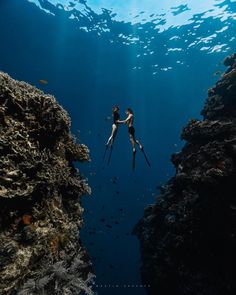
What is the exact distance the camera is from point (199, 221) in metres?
9.85

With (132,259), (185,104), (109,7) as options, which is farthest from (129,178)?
(109,7)

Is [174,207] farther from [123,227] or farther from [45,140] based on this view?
[123,227]

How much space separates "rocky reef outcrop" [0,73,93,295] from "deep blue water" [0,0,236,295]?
25.8 ft

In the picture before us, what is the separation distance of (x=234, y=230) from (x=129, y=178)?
6824cm

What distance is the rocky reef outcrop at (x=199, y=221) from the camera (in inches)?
359

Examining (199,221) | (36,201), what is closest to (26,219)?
(36,201)

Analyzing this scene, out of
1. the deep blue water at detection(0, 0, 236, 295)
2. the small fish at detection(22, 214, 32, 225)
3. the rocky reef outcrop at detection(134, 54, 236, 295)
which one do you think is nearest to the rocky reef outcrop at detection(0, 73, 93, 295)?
the small fish at detection(22, 214, 32, 225)

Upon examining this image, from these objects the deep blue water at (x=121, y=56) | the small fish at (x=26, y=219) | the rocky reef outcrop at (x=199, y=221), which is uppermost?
the deep blue water at (x=121, y=56)

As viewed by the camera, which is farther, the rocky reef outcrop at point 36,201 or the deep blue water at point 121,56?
the deep blue water at point 121,56

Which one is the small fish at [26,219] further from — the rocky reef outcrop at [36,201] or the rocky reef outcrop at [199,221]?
the rocky reef outcrop at [199,221]

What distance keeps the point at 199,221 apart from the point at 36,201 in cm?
612

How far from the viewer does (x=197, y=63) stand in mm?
36719

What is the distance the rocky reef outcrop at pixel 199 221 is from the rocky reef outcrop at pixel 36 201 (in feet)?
14.8

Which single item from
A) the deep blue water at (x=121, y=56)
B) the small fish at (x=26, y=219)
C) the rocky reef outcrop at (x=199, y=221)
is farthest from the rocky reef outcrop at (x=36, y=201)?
the deep blue water at (x=121, y=56)
